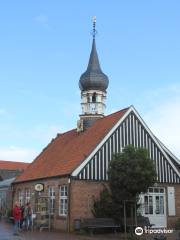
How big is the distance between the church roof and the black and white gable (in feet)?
21.8

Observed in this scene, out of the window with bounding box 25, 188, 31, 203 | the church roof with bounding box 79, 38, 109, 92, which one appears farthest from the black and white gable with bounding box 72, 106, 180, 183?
the window with bounding box 25, 188, 31, 203

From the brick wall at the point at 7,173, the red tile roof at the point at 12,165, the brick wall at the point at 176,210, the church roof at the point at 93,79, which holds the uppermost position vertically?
the church roof at the point at 93,79

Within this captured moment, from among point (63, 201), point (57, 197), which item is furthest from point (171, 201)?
point (57, 197)

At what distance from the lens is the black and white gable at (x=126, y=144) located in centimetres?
2931

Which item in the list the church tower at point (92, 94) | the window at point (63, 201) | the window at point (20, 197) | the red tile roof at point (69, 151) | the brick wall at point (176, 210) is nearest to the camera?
the window at point (63, 201)

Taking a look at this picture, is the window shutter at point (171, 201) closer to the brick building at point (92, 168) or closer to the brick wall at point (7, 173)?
the brick building at point (92, 168)

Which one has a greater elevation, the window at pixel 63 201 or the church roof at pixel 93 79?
the church roof at pixel 93 79

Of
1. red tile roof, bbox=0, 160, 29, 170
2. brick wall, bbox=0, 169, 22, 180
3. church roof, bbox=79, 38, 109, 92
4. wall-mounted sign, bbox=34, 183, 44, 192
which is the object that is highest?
church roof, bbox=79, 38, 109, 92

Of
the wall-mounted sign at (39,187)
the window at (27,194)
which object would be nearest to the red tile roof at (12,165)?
the window at (27,194)

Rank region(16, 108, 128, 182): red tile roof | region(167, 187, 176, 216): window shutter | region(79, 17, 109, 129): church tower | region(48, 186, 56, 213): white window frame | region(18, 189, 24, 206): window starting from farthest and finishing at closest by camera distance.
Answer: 1. region(18, 189, 24, 206): window
2. region(79, 17, 109, 129): church tower
3. region(167, 187, 176, 216): window shutter
4. region(48, 186, 56, 213): white window frame
5. region(16, 108, 128, 182): red tile roof

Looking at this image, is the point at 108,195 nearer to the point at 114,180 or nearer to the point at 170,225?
the point at 114,180

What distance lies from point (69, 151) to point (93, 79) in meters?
7.33

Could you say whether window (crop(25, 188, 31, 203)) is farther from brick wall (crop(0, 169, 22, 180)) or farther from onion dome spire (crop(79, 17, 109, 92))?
brick wall (crop(0, 169, 22, 180))

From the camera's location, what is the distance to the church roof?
37775 mm
